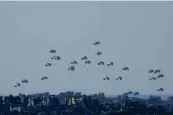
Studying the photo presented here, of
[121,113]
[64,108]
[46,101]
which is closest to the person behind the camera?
[121,113]

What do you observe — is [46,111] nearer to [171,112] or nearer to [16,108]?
[16,108]

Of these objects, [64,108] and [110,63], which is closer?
[64,108]

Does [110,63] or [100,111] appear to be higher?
[110,63]

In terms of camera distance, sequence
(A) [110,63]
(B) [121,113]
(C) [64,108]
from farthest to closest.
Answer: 1. (A) [110,63]
2. (C) [64,108]
3. (B) [121,113]

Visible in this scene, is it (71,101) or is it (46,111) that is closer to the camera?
(46,111)

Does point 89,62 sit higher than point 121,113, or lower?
higher

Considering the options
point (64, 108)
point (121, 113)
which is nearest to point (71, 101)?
point (64, 108)

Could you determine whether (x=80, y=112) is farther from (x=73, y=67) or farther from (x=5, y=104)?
(x=73, y=67)

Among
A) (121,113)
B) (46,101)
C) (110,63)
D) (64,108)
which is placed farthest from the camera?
(110,63)

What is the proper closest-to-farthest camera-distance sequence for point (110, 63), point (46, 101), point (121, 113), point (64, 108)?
1. point (121, 113)
2. point (64, 108)
3. point (46, 101)
4. point (110, 63)

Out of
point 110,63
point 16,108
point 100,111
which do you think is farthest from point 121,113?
point 110,63
